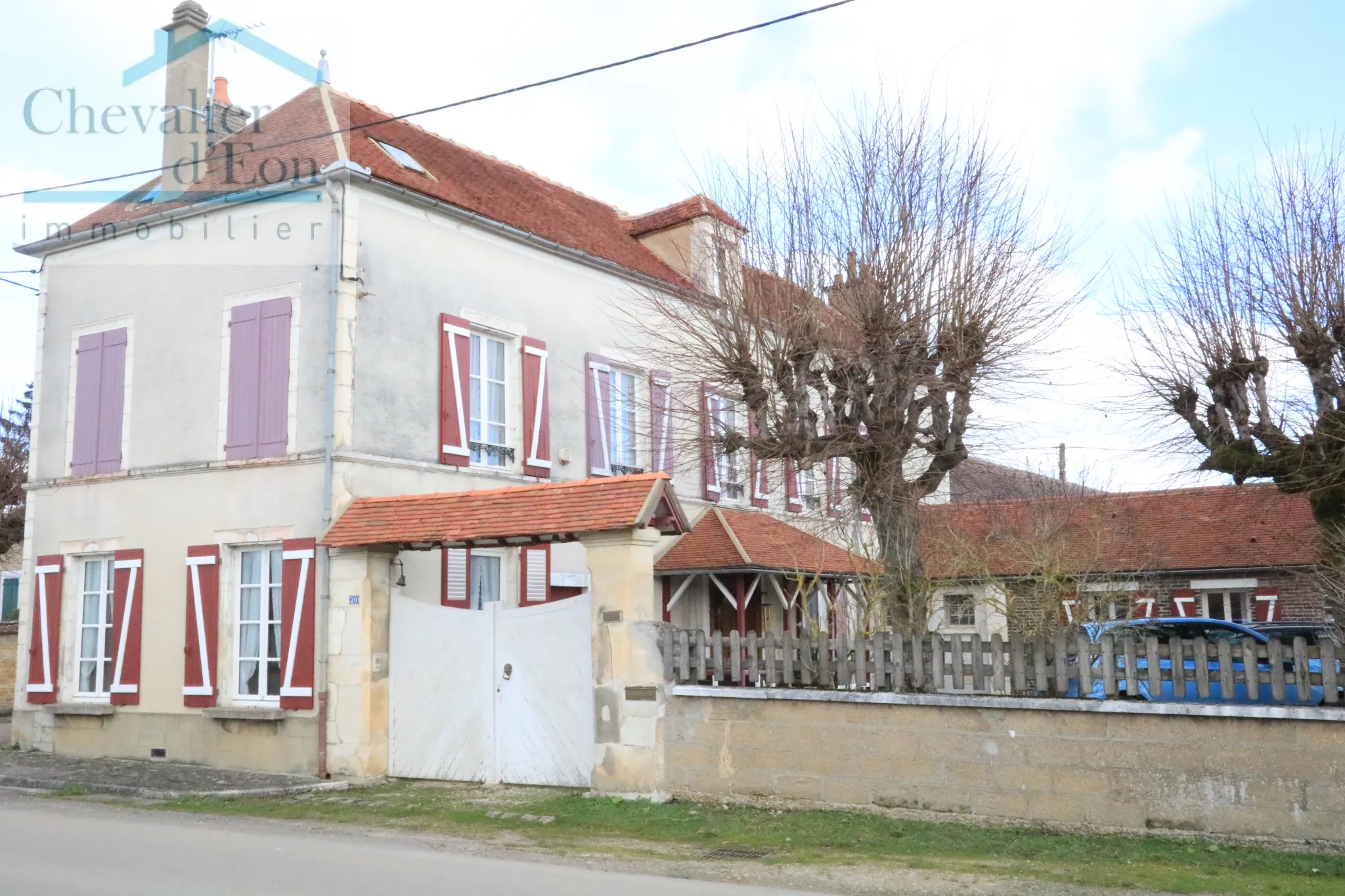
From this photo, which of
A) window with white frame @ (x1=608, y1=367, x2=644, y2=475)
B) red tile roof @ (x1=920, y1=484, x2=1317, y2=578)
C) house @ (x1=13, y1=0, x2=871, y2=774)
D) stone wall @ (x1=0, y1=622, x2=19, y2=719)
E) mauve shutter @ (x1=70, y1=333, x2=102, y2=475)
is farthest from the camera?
red tile roof @ (x1=920, y1=484, x2=1317, y2=578)

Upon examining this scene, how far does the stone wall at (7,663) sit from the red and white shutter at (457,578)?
36.6 feet

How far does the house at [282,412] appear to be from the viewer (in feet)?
44.0

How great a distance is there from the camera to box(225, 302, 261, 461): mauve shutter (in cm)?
1408

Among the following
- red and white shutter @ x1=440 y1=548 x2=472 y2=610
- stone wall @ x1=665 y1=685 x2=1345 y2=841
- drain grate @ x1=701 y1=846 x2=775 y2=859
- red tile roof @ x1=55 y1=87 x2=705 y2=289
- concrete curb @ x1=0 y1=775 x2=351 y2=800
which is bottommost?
drain grate @ x1=701 y1=846 x2=775 y2=859

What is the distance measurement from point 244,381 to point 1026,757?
9.62 m

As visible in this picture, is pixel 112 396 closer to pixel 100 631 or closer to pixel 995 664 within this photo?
pixel 100 631

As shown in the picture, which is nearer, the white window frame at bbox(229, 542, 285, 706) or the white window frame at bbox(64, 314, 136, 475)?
the white window frame at bbox(229, 542, 285, 706)

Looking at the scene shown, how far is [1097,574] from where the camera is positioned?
72.6ft

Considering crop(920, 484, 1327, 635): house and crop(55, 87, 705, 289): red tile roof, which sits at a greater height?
crop(55, 87, 705, 289): red tile roof

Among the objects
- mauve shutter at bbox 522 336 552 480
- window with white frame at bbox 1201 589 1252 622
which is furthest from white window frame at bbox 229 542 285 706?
window with white frame at bbox 1201 589 1252 622

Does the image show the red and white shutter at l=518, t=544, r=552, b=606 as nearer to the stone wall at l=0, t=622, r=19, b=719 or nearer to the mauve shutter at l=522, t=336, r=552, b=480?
the mauve shutter at l=522, t=336, r=552, b=480

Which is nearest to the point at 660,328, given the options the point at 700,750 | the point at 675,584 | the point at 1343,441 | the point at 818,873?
the point at 675,584

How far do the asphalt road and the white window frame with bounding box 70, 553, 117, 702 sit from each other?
5242mm

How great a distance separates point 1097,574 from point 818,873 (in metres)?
15.8
